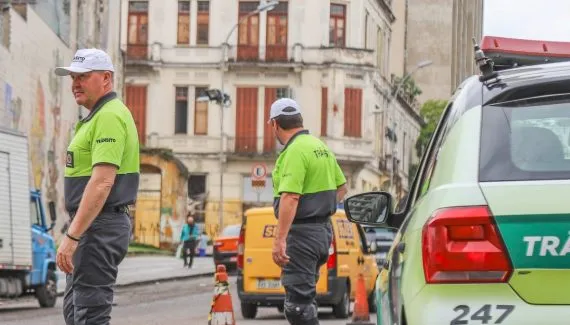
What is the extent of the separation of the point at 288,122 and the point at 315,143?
27 cm

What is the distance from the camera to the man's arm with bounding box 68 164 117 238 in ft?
26.0

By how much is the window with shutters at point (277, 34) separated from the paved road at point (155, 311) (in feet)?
133

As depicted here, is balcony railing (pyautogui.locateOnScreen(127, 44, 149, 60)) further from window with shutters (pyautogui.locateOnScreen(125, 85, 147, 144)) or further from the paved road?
the paved road

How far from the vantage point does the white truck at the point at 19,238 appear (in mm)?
23672

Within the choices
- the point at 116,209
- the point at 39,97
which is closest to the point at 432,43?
the point at 39,97

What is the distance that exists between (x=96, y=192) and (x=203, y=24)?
212 feet

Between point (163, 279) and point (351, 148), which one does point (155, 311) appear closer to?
point (163, 279)

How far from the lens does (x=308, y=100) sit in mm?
71188

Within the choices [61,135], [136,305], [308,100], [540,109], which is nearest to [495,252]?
[540,109]

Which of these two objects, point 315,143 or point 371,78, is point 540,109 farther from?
A: point 371,78

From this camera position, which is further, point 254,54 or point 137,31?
point 137,31

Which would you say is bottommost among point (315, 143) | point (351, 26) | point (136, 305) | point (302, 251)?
point (136, 305)

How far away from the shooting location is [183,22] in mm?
72312

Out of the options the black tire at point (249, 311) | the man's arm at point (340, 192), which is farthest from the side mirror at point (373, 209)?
the black tire at point (249, 311)
